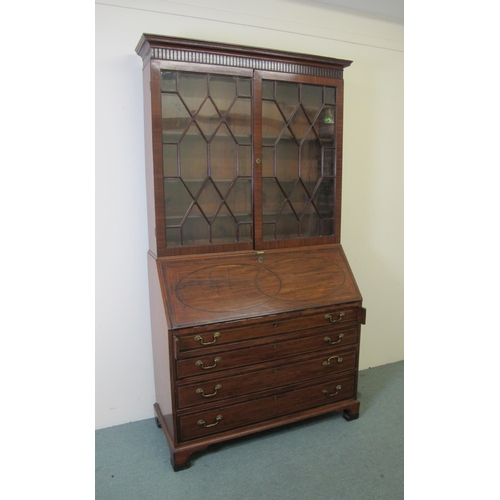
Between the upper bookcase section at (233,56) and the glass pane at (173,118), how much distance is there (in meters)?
0.19

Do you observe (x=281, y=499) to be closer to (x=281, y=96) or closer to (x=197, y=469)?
(x=197, y=469)

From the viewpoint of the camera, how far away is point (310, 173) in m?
2.49

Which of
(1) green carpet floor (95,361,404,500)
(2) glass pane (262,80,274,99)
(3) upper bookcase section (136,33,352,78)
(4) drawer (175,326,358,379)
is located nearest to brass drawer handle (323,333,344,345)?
(4) drawer (175,326,358,379)

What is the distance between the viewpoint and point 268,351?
2.21 meters

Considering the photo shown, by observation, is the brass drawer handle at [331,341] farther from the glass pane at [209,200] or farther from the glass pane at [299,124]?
the glass pane at [299,124]

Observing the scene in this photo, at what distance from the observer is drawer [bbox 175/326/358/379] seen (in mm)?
2055

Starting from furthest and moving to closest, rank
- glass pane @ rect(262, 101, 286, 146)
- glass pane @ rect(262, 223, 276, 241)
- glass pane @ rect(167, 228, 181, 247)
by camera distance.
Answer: glass pane @ rect(262, 223, 276, 241)
glass pane @ rect(262, 101, 286, 146)
glass pane @ rect(167, 228, 181, 247)

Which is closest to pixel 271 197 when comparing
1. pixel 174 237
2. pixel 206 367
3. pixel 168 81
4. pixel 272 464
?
pixel 174 237

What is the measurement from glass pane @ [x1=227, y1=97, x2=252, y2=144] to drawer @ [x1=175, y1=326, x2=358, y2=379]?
1114 mm

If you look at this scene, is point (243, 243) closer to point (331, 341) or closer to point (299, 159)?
point (299, 159)

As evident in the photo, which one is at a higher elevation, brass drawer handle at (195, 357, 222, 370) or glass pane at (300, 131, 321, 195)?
glass pane at (300, 131, 321, 195)

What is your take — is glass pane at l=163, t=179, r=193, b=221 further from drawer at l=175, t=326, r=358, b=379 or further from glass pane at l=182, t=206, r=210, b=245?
drawer at l=175, t=326, r=358, b=379

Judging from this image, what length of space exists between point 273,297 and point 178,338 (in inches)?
22.1
